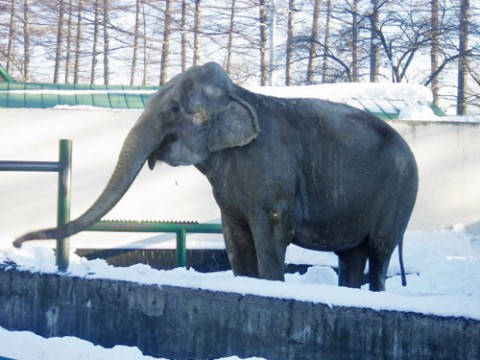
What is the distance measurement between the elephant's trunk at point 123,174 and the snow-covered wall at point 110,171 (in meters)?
7.76

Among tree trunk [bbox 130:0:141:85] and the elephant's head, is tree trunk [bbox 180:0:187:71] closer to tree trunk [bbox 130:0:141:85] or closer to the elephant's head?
tree trunk [bbox 130:0:141:85]

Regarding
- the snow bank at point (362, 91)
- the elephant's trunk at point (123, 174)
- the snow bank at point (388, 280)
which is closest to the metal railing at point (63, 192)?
the snow bank at point (388, 280)

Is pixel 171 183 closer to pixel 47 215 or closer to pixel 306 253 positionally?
pixel 47 215

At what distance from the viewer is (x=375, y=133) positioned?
5645mm

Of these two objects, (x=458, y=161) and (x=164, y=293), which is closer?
(x=164, y=293)

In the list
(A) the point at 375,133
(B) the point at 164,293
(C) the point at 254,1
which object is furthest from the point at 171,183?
(C) the point at 254,1

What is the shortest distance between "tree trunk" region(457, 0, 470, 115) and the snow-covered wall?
50.6ft

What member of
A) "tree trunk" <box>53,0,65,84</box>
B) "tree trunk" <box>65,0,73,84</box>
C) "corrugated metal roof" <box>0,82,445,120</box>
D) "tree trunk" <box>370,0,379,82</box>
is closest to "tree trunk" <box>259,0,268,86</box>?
"tree trunk" <box>370,0,379,82</box>

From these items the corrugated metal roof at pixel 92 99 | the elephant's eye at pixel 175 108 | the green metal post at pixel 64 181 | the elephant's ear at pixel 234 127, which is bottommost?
the green metal post at pixel 64 181

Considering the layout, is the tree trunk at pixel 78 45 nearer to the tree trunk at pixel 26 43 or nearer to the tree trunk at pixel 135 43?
the tree trunk at pixel 26 43

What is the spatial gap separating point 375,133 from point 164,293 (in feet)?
6.74

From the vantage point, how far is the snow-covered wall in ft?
42.3

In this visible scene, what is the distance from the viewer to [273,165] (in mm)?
5102

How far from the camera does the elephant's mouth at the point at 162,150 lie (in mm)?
5137
